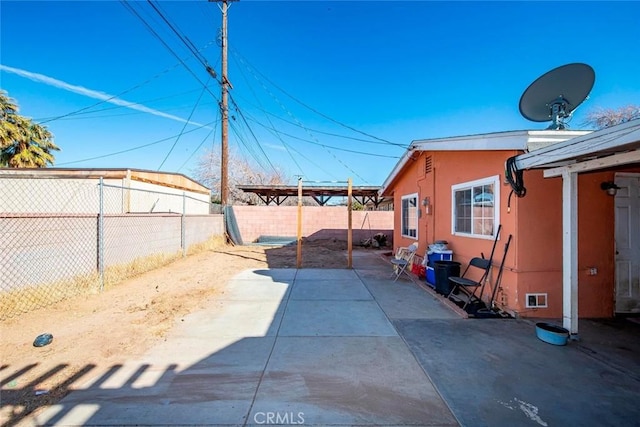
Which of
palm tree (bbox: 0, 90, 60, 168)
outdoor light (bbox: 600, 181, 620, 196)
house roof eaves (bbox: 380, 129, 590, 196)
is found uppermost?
palm tree (bbox: 0, 90, 60, 168)

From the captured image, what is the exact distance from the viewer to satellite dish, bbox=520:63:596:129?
4.72m

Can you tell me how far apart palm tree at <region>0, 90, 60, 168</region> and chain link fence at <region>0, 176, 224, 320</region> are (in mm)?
6137

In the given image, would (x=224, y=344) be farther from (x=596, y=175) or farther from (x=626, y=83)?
(x=626, y=83)

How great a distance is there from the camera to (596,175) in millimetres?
4449

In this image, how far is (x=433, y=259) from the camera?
6.34 meters

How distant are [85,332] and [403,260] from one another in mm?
6388

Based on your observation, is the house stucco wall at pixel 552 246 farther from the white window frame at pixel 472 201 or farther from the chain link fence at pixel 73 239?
the chain link fence at pixel 73 239

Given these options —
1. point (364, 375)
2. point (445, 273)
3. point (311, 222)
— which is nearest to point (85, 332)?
point (364, 375)

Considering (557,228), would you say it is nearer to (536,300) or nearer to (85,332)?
(536,300)

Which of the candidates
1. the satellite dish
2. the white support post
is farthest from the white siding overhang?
the satellite dish

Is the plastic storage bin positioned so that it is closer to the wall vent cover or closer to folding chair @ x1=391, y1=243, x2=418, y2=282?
folding chair @ x1=391, y1=243, x2=418, y2=282

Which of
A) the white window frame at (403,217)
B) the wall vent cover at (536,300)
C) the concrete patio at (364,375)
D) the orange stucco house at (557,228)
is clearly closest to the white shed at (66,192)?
the concrete patio at (364,375)

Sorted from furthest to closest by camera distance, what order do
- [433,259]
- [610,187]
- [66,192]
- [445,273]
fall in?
[66,192], [433,259], [445,273], [610,187]

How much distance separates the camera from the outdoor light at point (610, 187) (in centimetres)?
439
